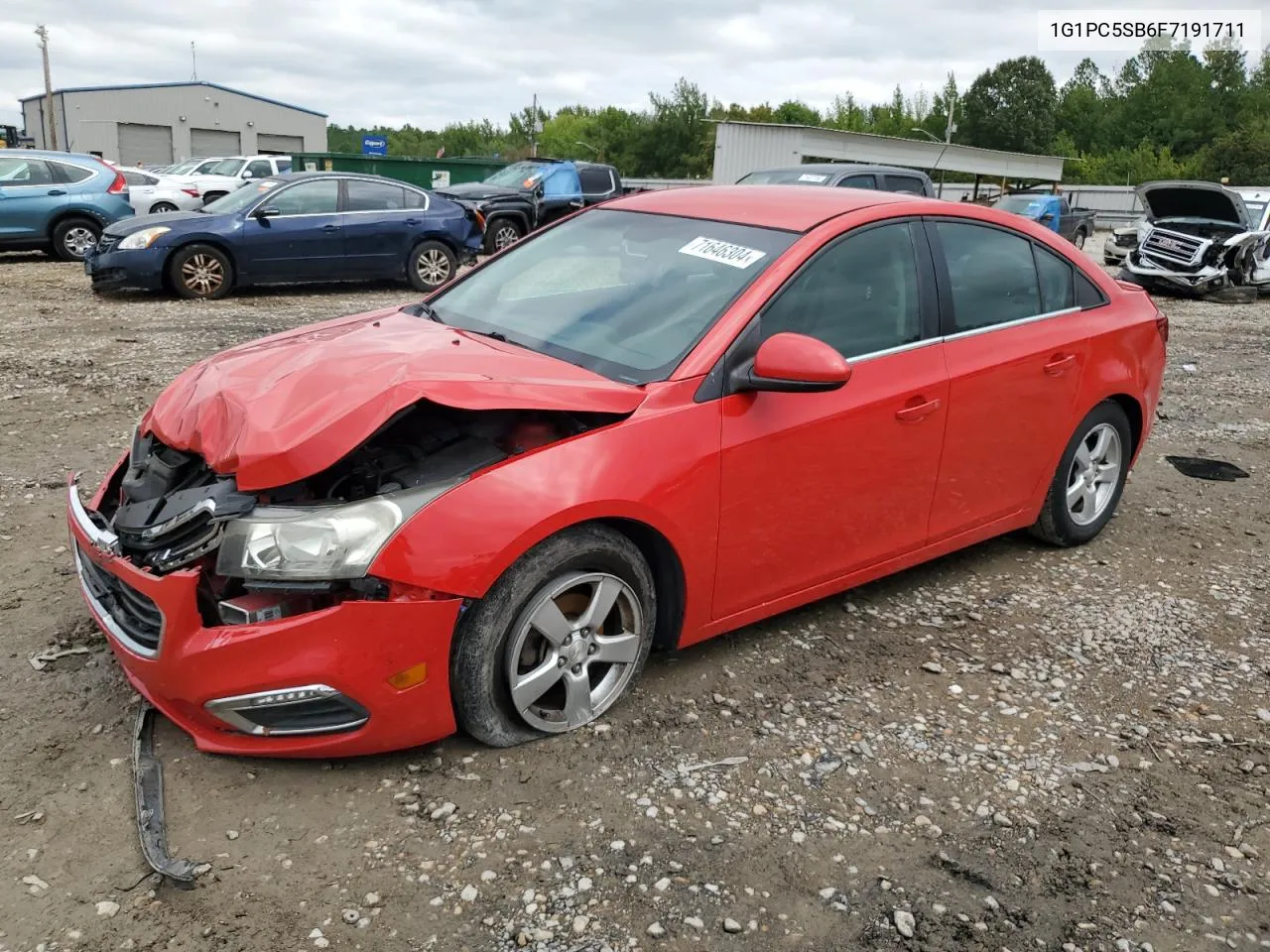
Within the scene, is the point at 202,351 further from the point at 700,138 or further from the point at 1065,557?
the point at 700,138

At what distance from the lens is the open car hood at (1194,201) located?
16125 millimetres

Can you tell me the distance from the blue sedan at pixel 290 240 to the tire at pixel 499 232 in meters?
3.33

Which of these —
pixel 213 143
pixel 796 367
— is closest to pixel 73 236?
pixel 796 367

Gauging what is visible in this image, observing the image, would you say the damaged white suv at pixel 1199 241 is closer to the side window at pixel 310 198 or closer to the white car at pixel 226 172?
the side window at pixel 310 198

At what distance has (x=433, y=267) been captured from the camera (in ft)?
43.9

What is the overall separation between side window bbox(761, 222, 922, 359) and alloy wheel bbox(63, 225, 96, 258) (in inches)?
580

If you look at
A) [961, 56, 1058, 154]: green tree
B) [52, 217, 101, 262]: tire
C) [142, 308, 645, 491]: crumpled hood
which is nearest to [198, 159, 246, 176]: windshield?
[52, 217, 101, 262]: tire

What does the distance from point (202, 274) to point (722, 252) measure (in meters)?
9.63

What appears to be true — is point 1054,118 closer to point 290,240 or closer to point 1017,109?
point 1017,109

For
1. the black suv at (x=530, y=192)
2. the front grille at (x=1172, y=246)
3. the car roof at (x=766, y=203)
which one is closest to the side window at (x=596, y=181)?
the black suv at (x=530, y=192)

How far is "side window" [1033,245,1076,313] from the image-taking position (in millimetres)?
4426

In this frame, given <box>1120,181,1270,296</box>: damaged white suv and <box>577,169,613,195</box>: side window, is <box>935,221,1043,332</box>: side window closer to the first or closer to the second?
<box>1120,181,1270,296</box>: damaged white suv

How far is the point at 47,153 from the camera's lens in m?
15.1

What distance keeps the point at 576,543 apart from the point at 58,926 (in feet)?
5.08
